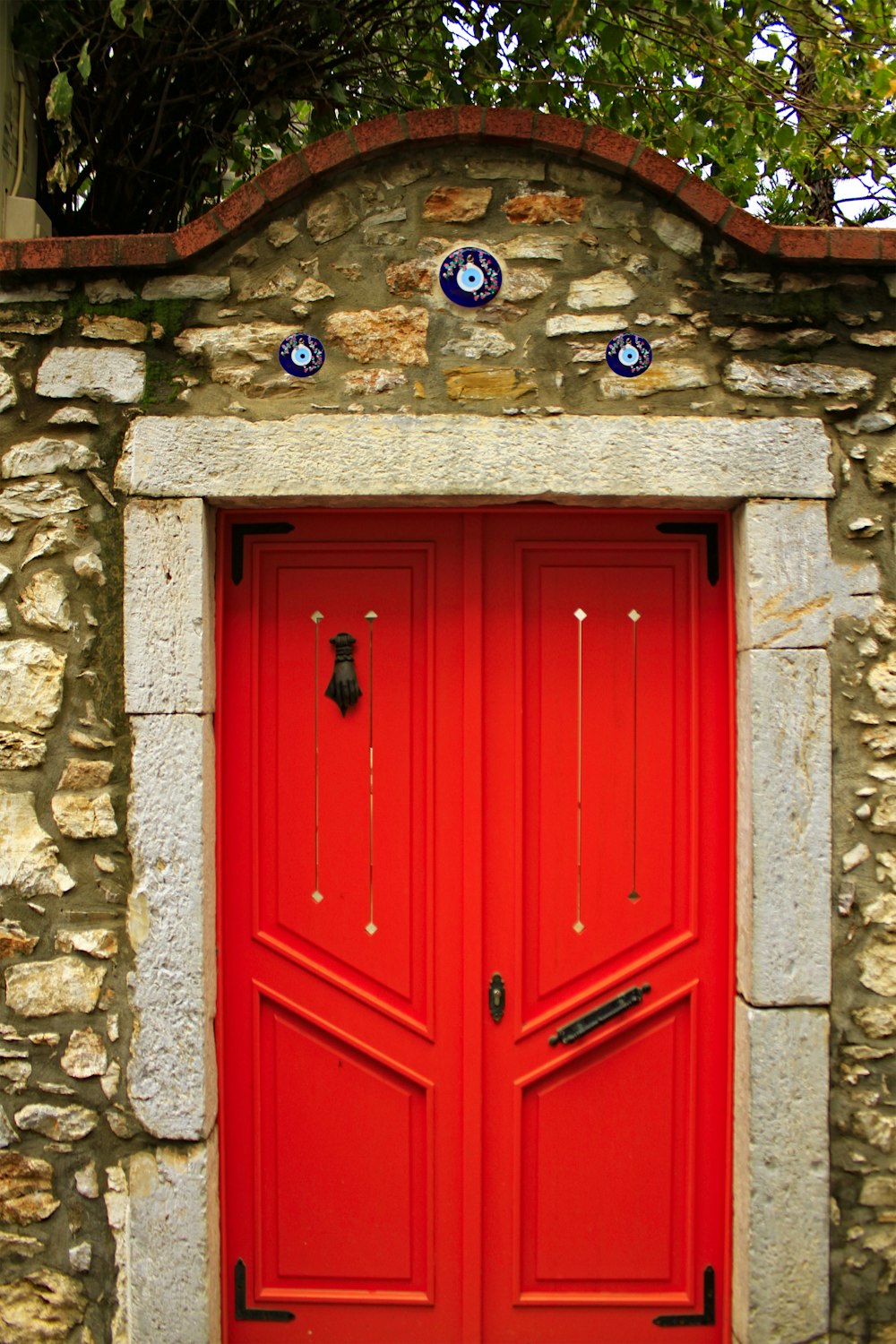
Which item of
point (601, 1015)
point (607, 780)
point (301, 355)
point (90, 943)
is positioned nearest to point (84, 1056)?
point (90, 943)

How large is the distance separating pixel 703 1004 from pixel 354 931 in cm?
98

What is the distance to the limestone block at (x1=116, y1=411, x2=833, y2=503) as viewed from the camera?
268cm

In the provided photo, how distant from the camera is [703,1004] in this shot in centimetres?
286

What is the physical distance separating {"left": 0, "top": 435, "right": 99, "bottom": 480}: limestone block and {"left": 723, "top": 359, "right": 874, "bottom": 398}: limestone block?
1686 millimetres

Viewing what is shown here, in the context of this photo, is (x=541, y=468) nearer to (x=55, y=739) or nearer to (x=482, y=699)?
(x=482, y=699)

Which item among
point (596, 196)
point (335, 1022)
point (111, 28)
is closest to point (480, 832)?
point (335, 1022)

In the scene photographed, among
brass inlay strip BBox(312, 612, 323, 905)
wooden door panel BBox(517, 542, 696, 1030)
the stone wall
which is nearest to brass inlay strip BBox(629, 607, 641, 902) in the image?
wooden door panel BBox(517, 542, 696, 1030)

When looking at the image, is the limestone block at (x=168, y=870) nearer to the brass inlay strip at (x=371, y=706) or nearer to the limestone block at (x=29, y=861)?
the limestone block at (x=29, y=861)

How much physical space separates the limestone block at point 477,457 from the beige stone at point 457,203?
525mm

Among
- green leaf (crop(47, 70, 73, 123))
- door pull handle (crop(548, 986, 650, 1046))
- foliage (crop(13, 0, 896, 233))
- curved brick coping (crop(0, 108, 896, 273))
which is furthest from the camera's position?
foliage (crop(13, 0, 896, 233))

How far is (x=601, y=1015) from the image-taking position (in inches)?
112

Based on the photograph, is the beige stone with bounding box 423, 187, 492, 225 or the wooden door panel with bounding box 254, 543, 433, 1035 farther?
the wooden door panel with bounding box 254, 543, 433, 1035

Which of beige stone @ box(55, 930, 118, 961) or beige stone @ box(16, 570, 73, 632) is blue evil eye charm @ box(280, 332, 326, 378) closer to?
beige stone @ box(16, 570, 73, 632)

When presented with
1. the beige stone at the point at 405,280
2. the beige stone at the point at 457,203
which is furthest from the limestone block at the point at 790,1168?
the beige stone at the point at 457,203
